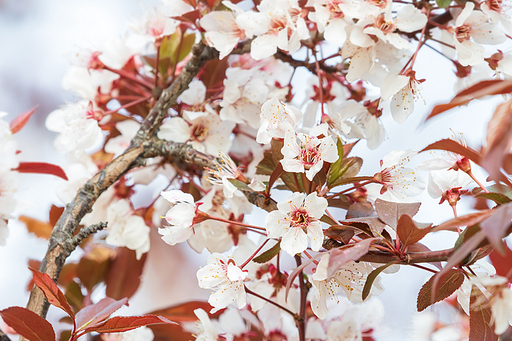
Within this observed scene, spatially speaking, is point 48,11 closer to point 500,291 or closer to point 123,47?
point 123,47

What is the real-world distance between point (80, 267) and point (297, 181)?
1.65 ft

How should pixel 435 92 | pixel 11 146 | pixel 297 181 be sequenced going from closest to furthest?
pixel 297 181, pixel 11 146, pixel 435 92

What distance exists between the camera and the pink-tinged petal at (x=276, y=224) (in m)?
0.43

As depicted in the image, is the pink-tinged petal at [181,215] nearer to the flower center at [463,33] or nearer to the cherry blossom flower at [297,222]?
the cherry blossom flower at [297,222]

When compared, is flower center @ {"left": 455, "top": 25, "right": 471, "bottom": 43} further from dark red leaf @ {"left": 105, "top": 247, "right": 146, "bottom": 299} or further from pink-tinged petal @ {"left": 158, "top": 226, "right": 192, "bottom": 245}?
dark red leaf @ {"left": 105, "top": 247, "right": 146, "bottom": 299}

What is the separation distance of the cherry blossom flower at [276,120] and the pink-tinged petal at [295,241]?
4.0 inches

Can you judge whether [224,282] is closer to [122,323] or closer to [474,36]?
[122,323]

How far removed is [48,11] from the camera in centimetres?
150

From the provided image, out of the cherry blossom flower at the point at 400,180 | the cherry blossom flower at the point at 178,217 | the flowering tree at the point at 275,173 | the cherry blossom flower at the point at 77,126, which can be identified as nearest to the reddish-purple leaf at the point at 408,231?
the flowering tree at the point at 275,173

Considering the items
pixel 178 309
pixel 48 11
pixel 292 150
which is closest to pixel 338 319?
pixel 178 309

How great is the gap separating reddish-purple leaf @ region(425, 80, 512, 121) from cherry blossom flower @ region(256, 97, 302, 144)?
17cm

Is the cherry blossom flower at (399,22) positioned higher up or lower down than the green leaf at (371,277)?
higher up

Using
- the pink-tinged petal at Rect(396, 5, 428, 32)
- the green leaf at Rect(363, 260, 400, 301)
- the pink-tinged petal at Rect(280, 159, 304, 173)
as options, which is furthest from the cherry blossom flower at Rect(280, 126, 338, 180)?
the pink-tinged petal at Rect(396, 5, 428, 32)

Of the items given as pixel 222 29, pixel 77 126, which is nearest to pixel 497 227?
pixel 222 29
